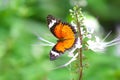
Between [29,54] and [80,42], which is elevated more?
[80,42]

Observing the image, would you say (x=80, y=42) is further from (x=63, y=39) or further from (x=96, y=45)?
(x=96, y=45)

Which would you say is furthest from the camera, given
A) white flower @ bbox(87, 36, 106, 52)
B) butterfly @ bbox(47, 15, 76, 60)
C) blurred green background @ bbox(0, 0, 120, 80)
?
blurred green background @ bbox(0, 0, 120, 80)

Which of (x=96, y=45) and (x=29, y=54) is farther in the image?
(x=29, y=54)

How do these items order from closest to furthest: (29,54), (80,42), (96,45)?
(80,42) < (96,45) < (29,54)

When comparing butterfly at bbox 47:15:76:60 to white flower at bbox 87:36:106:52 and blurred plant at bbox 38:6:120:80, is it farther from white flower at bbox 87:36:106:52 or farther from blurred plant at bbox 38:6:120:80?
white flower at bbox 87:36:106:52

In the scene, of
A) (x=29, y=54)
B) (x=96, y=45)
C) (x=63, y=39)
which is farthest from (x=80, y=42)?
(x=29, y=54)

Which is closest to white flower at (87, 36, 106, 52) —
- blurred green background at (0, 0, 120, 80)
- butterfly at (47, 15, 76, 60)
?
butterfly at (47, 15, 76, 60)

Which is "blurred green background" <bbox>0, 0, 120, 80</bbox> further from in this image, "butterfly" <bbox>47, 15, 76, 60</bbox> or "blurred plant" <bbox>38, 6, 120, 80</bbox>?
"butterfly" <bbox>47, 15, 76, 60</bbox>

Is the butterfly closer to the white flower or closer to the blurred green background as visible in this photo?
the white flower

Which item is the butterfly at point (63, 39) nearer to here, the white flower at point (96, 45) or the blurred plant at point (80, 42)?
the blurred plant at point (80, 42)

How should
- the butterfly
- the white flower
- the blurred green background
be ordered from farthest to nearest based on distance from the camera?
the blurred green background
the white flower
the butterfly

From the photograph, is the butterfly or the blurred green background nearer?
the butterfly
